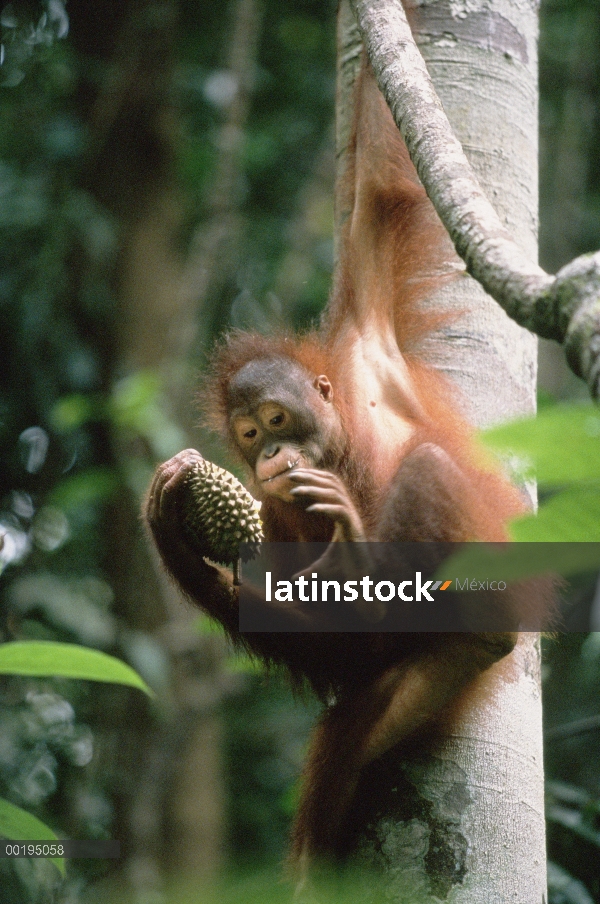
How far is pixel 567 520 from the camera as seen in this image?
2.48ft

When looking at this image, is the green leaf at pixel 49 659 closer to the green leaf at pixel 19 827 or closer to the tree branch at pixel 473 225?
the green leaf at pixel 19 827

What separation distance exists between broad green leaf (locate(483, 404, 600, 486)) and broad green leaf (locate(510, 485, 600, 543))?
27 mm

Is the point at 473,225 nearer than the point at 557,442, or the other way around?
the point at 557,442

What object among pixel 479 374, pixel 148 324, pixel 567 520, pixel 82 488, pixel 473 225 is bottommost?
pixel 82 488

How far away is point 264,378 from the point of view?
8.63 ft

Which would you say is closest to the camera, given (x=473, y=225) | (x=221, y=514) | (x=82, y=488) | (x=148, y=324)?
(x=473, y=225)

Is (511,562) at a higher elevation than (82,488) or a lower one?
higher

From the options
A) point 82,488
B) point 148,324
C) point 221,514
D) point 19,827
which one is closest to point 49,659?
point 19,827

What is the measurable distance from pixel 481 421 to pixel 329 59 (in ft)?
19.4

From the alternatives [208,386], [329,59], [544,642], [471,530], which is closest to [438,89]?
[208,386]

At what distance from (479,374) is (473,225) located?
1.06 meters

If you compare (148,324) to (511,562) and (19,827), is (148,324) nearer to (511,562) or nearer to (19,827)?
(19,827)

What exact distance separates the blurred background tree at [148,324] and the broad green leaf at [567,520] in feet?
10.3

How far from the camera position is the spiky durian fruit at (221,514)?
7.51 feet
